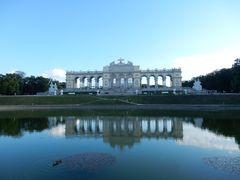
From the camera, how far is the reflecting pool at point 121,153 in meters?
13.6

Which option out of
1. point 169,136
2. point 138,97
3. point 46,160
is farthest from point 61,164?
point 138,97

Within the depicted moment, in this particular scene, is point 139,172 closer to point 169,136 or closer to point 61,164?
point 61,164

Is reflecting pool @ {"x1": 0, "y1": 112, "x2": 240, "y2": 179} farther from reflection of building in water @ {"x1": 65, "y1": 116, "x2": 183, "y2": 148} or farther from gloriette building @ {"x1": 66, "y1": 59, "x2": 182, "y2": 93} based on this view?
gloriette building @ {"x1": 66, "y1": 59, "x2": 182, "y2": 93}

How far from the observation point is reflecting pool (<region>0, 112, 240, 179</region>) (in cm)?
1362

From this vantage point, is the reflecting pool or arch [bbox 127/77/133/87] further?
arch [bbox 127/77/133/87]

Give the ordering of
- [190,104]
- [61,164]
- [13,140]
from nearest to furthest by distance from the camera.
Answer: [61,164] → [13,140] → [190,104]

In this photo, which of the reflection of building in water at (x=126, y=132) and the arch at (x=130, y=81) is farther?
the arch at (x=130, y=81)

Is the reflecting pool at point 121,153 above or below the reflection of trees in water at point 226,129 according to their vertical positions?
below

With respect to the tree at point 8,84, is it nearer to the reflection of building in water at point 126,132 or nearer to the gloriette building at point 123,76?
the gloriette building at point 123,76

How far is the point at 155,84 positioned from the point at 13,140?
2953 inches

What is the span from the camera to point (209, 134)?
79.5 feet

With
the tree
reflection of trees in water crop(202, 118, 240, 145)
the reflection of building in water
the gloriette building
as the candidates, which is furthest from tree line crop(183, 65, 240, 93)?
the tree

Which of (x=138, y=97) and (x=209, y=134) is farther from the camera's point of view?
(x=138, y=97)

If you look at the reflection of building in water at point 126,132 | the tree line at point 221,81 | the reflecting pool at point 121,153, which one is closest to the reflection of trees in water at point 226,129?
the reflecting pool at point 121,153
